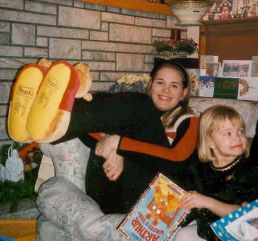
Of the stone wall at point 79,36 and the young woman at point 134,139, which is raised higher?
the stone wall at point 79,36

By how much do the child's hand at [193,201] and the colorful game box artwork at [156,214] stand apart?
0.02m

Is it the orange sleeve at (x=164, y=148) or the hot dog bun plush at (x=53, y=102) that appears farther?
the orange sleeve at (x=164, y=148)

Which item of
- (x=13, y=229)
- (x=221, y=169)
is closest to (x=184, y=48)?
(x=221, y=169)

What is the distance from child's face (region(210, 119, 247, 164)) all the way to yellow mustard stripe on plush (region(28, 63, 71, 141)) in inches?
25.1

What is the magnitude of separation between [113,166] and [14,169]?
0.77m

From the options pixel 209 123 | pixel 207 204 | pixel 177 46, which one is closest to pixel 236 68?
pixel 177 46

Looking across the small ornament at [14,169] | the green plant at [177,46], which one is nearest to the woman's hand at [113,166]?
the small ornament at [14,169]

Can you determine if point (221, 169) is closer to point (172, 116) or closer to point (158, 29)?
point (172, 116)

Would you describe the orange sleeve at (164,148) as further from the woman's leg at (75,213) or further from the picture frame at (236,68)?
the picture frame at (236,68)

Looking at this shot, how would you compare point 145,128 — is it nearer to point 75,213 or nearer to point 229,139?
point 229,139

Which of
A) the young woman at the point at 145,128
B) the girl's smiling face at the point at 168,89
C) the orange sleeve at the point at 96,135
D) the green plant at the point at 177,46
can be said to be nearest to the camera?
the young woman at the point at 145,128

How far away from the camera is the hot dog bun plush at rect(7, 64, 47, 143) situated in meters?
1.18

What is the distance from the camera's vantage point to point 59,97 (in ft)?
3.71

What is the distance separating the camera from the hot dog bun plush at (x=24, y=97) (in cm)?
118
